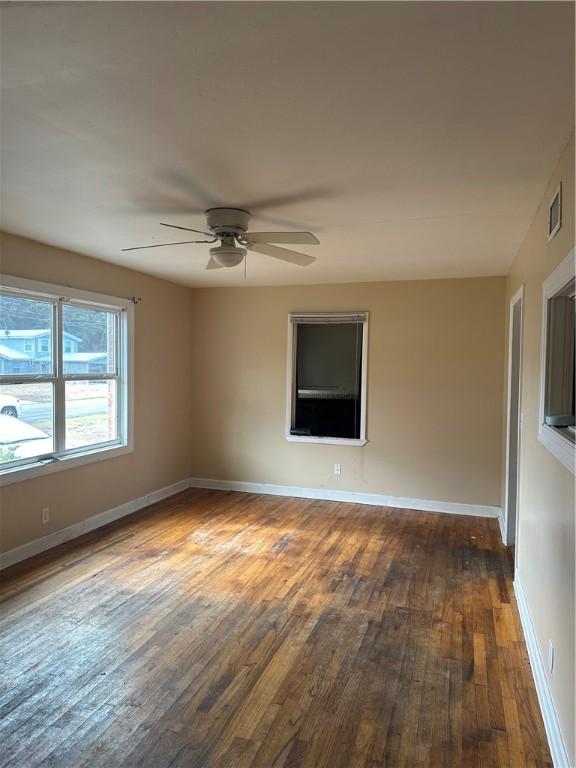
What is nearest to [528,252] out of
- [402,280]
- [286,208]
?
[286,208]

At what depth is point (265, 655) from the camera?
2.65m

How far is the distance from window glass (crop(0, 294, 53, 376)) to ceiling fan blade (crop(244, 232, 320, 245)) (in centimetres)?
200

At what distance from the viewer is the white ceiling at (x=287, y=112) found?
1.35 meters

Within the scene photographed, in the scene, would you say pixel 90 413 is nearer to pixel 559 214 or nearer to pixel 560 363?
pixel 560 363

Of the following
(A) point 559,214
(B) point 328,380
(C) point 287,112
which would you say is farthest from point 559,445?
(B) point 328,380

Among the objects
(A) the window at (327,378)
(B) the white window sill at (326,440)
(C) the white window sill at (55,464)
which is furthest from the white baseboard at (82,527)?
(A) the window at (327,378)

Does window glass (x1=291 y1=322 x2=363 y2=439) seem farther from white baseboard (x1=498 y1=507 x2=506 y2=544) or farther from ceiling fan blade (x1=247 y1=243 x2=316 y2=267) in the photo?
ceiling fan blade (x1=247 y1=243 x2=316 y2=267)

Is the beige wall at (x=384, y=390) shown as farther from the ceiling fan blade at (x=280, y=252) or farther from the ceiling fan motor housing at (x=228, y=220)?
the ceiling fan motor housing at (x=228, y=220)

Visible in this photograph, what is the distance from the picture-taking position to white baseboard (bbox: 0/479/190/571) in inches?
148

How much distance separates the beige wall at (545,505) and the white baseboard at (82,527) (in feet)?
11.5

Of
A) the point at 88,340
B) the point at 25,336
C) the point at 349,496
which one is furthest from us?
the point at 349,496

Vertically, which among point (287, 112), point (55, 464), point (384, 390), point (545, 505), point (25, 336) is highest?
point (287, 112)

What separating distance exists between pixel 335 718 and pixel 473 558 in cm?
225

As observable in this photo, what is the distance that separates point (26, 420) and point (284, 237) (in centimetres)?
254
